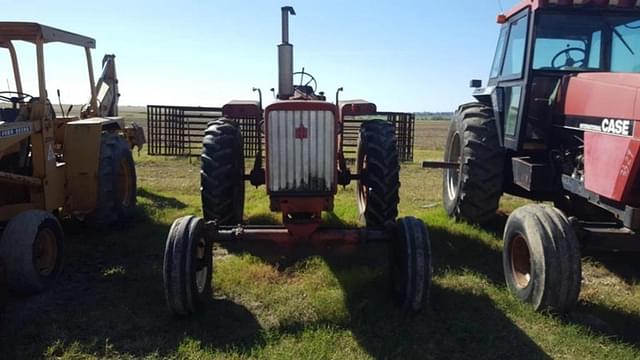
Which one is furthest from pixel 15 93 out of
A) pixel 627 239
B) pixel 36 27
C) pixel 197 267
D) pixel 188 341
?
pixel 627 239


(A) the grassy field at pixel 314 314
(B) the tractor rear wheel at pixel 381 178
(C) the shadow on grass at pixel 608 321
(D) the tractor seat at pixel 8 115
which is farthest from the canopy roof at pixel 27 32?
(C) the shadow on grass at pixel 608 321

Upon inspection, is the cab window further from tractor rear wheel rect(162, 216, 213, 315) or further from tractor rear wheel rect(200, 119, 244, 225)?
tractor rear wheel rect(162, 216, 213, 315)

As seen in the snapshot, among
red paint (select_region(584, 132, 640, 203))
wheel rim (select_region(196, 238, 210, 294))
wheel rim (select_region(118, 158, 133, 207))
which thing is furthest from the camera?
wheel rim (select_region(118, 158, 133, 207))

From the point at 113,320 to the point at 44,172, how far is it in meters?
2.13

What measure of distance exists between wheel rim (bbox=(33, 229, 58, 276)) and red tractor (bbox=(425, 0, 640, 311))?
3.84 m

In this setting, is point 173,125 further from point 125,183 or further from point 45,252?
point 45,252

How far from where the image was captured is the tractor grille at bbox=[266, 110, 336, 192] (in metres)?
4.50

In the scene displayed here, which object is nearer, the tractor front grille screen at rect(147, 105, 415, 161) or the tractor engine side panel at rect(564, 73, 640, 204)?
the tractor engine side panel at rect(564, 73, 640, 204)

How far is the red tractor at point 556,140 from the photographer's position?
387 cm

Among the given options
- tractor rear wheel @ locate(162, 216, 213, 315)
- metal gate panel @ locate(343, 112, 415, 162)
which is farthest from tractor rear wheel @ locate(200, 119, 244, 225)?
metal gate panel @ locate(343, 112, 415, 162)

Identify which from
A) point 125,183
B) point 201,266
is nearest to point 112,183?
point 125,183

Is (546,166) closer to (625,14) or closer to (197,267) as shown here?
(625,14)

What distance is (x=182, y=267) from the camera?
379cm

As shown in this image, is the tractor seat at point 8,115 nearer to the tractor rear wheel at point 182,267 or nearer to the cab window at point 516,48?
the tractor rear wheel at point 182,267
